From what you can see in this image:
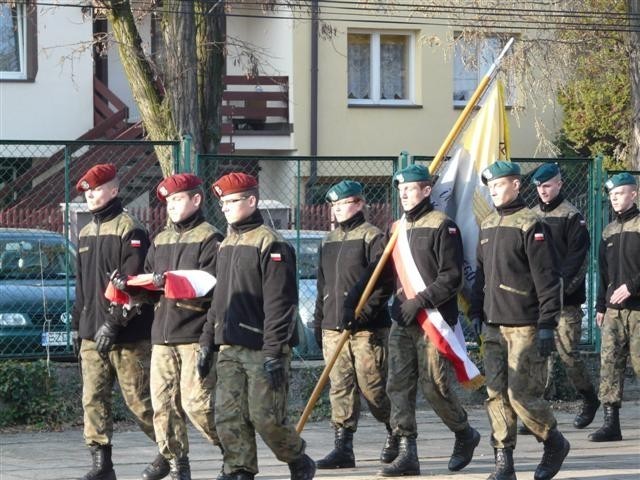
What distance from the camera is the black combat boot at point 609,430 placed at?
11.2 meters

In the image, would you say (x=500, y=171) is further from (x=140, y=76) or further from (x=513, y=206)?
(x=140, y=76)

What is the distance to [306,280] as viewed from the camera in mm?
12469

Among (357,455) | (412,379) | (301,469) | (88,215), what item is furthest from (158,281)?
(88,215)

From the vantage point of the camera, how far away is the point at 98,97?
2605 cm

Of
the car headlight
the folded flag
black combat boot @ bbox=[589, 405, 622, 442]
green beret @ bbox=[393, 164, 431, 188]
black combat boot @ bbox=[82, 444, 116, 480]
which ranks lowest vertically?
black combat boot @ bbox=[589, 405, 622, 442]

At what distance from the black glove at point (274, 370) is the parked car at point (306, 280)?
4029 millimetres

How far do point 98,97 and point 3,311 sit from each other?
15.1 m

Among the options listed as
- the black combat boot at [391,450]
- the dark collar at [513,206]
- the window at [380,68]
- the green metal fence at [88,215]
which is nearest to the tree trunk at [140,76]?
the green metal fence at [88,215]

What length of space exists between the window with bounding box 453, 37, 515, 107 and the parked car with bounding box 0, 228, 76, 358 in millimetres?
8450

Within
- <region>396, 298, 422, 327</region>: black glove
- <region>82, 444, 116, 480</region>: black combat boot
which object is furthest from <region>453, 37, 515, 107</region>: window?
<region>82, 444, 116, 480</region>: black combat boot

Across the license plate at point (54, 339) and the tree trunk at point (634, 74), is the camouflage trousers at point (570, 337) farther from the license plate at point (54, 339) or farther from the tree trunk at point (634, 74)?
the tree trunk at point (634, 74)

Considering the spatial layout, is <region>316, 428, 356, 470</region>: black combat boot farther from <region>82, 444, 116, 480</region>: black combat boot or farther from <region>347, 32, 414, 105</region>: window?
<region>347, 32, 414, 105</region>: window

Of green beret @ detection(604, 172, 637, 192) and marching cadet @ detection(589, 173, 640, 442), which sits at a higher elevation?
green beret @ detection(604, 172, 637, 192)

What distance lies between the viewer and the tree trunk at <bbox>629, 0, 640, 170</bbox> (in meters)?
16.8
